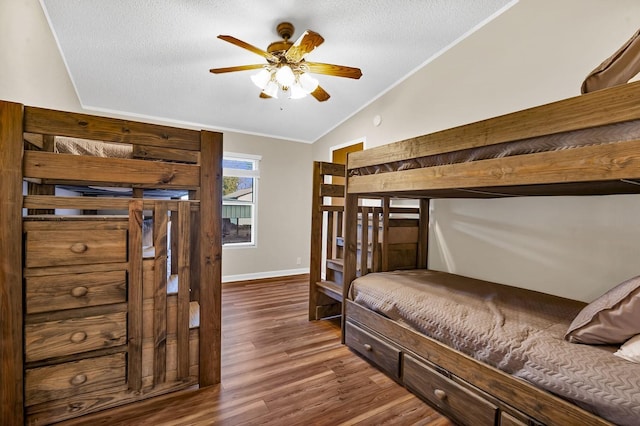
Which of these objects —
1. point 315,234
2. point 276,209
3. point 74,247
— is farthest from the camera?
point 276,209

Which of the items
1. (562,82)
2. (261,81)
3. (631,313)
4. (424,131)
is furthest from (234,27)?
(631,313)

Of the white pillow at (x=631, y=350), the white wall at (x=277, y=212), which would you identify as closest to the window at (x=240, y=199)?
the white wall at (x=277, y=212)

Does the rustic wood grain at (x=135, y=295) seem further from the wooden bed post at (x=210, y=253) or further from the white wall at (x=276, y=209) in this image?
the white wall at (x=276, y=209)

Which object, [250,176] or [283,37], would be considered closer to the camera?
[283,37]

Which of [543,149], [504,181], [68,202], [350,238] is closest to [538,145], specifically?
[543,149]

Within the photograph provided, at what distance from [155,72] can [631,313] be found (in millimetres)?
4000

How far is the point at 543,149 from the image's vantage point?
1.25m

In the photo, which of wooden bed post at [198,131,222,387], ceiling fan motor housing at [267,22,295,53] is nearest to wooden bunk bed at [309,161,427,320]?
ceiling fan motor housing at [267,22,295,53]

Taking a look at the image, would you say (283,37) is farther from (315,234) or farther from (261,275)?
(261,275)

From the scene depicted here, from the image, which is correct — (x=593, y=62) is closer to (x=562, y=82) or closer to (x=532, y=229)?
(x=562, y=82)

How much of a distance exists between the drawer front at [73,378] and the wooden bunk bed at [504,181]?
1.64m

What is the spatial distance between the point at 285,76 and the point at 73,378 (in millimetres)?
2418

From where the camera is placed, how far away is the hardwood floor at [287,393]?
156 centimetres

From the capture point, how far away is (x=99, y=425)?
148 cm
